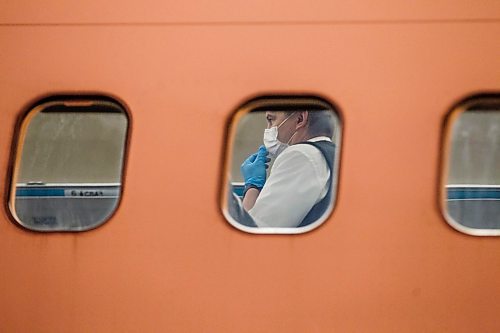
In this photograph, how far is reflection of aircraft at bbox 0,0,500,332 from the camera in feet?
6.72

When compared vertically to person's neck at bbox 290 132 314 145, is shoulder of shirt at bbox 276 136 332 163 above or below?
below

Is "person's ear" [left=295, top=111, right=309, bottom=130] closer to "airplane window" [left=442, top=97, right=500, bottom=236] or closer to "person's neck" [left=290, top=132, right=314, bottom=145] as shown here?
"person's neck" [left=290, top=132, right=314, bottom=145]

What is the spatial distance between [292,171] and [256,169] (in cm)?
11

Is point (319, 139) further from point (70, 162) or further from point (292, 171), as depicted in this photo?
point (70, 162)

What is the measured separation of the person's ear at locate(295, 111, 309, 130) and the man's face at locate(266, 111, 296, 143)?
0.01 meters

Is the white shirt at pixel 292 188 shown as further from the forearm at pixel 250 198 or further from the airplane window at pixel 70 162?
the airplane window at pixel 70 162

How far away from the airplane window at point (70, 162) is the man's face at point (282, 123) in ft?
1.40

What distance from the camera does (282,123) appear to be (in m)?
2.28

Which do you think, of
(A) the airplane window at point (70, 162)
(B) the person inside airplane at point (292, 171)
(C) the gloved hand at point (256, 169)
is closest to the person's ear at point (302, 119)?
(B) the person inside airplane at point (292, 171)

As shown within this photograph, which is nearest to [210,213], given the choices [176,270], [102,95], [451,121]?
[176,270]

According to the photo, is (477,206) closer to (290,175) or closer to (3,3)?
A: (290,175)

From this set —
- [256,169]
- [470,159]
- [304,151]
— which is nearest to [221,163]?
[256,169]

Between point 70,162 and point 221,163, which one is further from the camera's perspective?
point 70,162

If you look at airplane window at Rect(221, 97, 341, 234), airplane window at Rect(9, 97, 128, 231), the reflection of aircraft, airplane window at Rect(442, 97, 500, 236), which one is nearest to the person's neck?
airplane window at Rect(221, 97, 341, 234)
